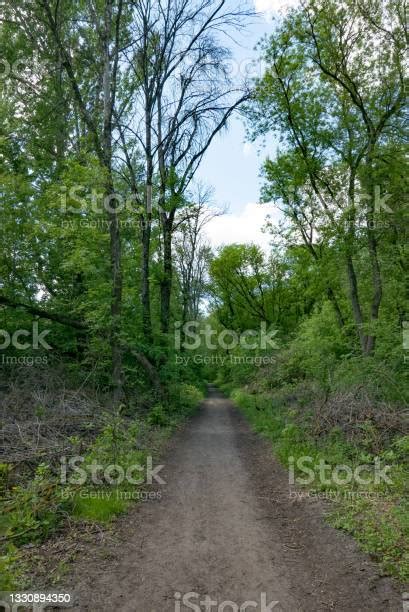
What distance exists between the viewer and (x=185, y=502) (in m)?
6.58

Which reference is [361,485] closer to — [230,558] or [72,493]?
[230,558]

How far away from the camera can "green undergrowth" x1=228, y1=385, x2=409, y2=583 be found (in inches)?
175

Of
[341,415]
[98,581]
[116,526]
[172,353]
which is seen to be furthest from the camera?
[172,353]

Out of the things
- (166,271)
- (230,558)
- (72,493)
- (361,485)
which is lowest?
(230,558)

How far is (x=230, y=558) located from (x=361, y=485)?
8.67ft

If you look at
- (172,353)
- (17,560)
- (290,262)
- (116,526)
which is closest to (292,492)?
(116,526)

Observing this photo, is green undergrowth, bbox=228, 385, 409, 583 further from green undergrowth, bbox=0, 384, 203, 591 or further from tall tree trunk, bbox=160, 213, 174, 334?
tall tree trunk, bbox=160, 213, 174, 334

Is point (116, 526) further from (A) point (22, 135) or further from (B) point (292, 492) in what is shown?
(A) point (22, 135)

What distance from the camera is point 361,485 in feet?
20.2

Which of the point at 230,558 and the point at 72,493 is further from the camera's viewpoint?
the point at 72,493

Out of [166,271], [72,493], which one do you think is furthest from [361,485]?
[166,271]

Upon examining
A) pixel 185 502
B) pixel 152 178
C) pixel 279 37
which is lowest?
pixel 185 502

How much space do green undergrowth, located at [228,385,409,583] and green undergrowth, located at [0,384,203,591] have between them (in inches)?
117

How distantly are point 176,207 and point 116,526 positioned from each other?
12.4 meters
